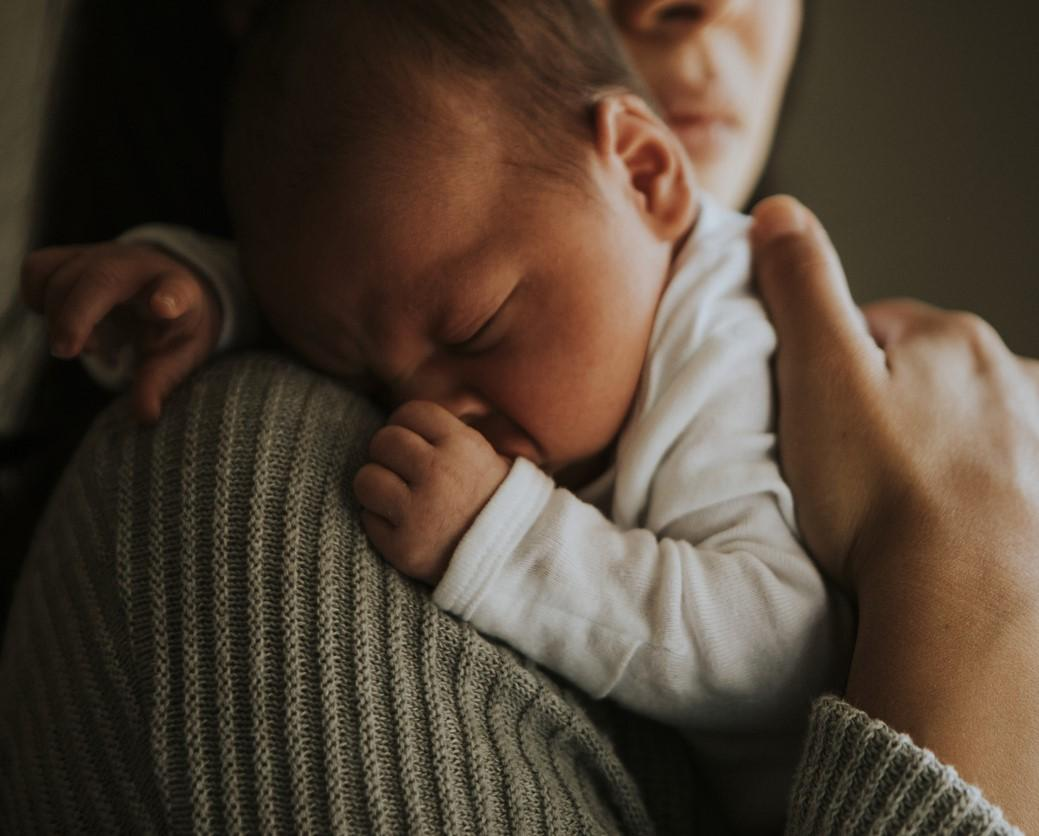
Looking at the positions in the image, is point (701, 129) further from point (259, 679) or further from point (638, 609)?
point (259, 679)

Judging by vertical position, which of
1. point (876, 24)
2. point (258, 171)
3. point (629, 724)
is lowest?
point (629, 724)

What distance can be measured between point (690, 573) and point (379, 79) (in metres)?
0.55

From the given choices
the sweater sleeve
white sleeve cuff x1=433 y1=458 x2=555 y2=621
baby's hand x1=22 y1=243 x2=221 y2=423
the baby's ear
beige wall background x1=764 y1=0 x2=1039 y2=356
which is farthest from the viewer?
beige wall background x1=764 y1=0 x2=1039 y2=356

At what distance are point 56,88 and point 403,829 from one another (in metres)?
0.82

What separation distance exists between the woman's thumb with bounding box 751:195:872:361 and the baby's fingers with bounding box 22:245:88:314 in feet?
2.44

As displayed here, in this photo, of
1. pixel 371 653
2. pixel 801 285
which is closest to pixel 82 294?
pixel 371 653

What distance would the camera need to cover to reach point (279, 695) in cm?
70

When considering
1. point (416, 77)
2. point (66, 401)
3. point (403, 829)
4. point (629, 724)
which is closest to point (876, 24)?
point (416, 77)

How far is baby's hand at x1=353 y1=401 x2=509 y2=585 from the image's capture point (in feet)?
2.52

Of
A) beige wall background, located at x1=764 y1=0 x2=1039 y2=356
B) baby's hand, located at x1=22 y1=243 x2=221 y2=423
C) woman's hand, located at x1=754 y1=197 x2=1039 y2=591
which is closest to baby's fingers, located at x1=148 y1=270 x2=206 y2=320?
baby's hand, located at x1=22 y1=243 x2=221 y2=423

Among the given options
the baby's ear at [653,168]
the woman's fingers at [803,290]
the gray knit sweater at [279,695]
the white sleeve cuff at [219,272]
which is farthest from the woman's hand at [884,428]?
the white sleeve cuff at [219,272]

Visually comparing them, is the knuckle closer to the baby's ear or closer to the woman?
the woman

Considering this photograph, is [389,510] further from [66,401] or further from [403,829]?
[66,401]

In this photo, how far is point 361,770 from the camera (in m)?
0.69
